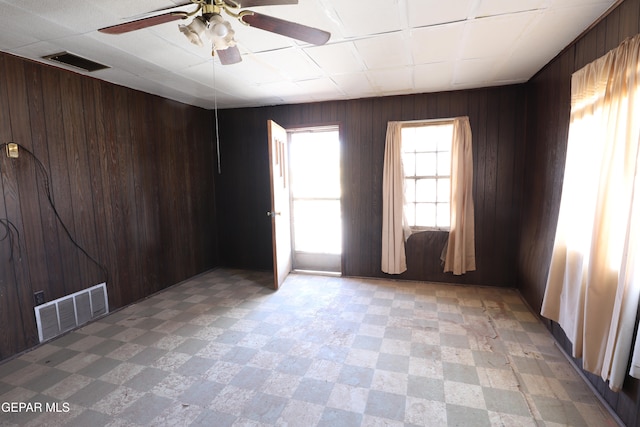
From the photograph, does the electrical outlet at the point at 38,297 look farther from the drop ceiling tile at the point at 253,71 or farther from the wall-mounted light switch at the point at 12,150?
the drop ceiling tile at the point at 253,71

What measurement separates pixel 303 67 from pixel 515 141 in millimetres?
2656

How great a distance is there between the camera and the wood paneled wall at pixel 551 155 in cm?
182

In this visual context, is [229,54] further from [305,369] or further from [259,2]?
[305,369]

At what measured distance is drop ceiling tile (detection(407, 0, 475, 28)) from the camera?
1880 millimetres

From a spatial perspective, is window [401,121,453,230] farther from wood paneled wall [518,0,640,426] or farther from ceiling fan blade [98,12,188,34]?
ceiling fan blade [98,12,188,34]

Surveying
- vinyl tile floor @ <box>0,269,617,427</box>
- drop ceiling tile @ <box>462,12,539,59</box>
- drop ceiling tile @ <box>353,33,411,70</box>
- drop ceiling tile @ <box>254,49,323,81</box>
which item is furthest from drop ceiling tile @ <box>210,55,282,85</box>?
vinyl tile floor @ <box>0,269,617,427</box>

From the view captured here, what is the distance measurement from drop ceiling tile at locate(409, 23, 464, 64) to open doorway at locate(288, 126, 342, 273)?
1.93 metres

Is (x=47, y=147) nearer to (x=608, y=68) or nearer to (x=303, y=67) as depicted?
(x=303, y=67)

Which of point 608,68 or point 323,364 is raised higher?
point 608,68

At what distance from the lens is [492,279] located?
393cm

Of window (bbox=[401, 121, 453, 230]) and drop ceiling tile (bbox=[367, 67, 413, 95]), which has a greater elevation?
drop ceiling tile (bbox=[367, 67, 413, 95])

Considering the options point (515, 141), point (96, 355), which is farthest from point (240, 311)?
point (515, 141)

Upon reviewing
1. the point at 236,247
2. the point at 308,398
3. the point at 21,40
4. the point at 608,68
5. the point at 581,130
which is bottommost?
the point at 308,398

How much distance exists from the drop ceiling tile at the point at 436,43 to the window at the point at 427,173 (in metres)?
1.22
